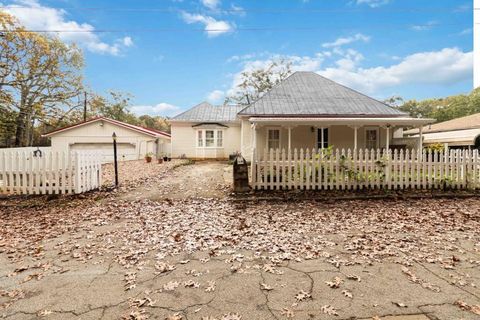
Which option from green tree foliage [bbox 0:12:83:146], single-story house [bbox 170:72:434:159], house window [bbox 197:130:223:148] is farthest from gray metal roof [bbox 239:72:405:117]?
green tree foliage [bbox 0:12:83:146]

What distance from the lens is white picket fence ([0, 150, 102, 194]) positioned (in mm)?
7055

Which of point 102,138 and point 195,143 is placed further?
point 195,143

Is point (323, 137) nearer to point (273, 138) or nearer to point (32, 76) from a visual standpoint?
point (273, 138)

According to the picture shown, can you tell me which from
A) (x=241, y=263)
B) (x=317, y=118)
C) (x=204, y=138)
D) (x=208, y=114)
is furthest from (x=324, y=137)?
(x=241, y=263)

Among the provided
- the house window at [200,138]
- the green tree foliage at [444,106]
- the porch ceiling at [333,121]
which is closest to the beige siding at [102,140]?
the house window at [200,138]

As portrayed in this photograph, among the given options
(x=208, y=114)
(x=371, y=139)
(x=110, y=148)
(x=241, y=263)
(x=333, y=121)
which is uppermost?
(x=208, y=114)

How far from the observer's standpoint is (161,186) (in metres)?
9.08

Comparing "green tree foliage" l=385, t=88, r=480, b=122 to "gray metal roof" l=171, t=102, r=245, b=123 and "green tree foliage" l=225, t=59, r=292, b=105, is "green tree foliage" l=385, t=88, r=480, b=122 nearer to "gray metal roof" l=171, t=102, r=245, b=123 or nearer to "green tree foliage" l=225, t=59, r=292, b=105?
"green tree foliage" l=225, t=59, r=292, b=105

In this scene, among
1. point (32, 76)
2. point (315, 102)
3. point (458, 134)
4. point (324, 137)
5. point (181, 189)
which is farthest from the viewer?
point (32, 76)

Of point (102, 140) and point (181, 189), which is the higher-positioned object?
point (102, 140)

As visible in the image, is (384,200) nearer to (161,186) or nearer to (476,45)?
(161,186)

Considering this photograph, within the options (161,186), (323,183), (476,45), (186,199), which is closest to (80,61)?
(161,186)

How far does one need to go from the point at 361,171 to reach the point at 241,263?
222 inches

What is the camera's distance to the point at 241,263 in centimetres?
345
